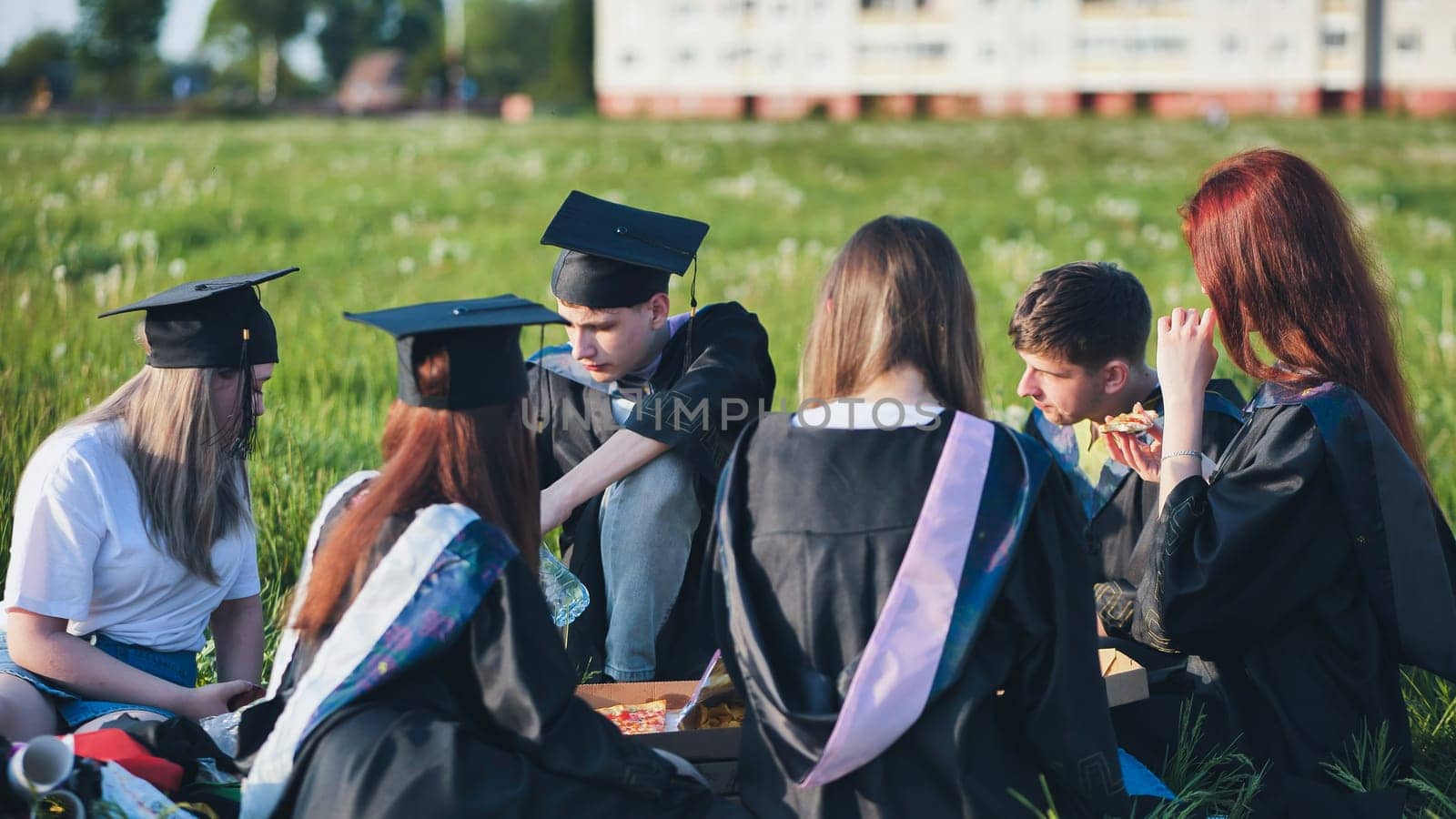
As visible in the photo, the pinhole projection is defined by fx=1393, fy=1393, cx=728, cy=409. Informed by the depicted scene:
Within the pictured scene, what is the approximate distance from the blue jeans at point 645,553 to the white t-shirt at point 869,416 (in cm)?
134

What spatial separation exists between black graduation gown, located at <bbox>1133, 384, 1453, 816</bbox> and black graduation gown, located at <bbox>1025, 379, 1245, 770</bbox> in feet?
0.49

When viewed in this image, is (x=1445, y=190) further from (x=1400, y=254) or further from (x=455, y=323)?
(x=455, y=323)

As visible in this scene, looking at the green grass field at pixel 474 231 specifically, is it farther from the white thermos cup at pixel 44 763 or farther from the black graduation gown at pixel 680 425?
the white thermos cup at pixel 44 763

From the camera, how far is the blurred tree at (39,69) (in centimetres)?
6241

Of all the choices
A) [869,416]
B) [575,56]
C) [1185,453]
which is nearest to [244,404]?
[869,416]

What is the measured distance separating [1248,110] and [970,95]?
12948 millimetres

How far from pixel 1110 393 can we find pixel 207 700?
279 cm

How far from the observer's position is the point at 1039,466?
3.10 m

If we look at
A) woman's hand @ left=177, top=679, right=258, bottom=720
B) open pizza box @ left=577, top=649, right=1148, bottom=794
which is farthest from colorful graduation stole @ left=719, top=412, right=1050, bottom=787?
woman's hand @ left=177, top=679, right=258, bottom=720

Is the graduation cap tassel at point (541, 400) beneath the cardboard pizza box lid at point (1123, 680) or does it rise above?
above

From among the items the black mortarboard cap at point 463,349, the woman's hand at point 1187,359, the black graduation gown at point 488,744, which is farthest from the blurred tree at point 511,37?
the black graduation gown at point 488,744

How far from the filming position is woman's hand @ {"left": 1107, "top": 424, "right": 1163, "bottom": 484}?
13.5 feet

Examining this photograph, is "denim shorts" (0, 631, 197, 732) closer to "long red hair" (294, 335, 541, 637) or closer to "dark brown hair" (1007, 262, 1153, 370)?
"long red hair" (294, 335, 541, 637)

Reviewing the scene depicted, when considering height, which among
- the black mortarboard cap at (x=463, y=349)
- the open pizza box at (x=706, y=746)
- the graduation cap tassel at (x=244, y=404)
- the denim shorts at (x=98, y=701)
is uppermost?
the black mortarboard cap at (x=463, y=349)
